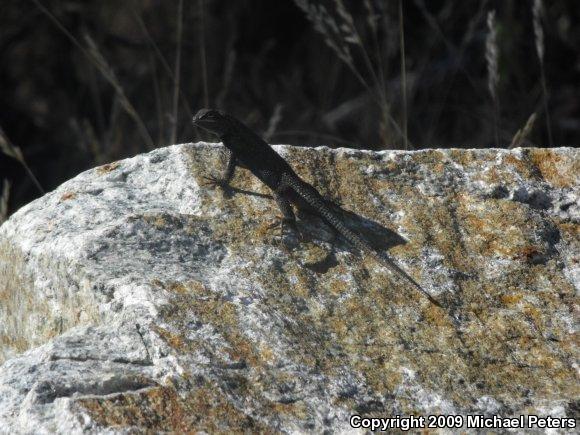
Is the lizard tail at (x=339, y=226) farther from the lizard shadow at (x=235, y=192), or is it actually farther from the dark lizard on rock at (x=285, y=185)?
the lizard shadow at (x=235, y=192)

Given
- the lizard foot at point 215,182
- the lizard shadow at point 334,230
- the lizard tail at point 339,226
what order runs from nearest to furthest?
1. the lizard tail at point 339,226
2. the lizard shadow at point 334,230
3. the lizard foot at point 215,182

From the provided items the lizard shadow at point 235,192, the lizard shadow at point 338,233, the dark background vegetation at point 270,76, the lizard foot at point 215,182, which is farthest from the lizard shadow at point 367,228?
the dark background vegetation at point 270,76

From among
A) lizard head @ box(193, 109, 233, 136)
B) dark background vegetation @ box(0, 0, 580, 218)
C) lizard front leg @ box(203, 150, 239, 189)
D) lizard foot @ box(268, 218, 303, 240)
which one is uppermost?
lizard front leg @ box(203, 150, 239, 189)

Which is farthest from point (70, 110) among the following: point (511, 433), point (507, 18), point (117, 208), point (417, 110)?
point (511, 433)

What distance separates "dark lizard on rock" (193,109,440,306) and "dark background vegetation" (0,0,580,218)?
121 inches

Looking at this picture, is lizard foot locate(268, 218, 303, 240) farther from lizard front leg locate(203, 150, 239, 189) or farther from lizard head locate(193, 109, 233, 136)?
lizard head locate(193, 109, 233, 136)

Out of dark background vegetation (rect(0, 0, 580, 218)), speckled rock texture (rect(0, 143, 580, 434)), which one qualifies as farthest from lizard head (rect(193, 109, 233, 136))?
dark background vegetation (rect(0, 0, 580, 218))

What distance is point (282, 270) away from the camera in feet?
9.77

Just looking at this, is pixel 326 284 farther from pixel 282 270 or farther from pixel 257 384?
pixel 257 384

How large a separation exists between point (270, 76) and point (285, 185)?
5.71m

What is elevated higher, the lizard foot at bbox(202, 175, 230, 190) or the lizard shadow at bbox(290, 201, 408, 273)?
the lizard foot at bbox(202, 175, 230, 190)

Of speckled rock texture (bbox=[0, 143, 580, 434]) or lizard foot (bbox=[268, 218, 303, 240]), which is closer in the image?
speckled rock texture (bbox=[0, 143, 580, 434])

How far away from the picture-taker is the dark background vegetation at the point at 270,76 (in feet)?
24.2

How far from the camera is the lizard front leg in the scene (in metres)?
3.38
